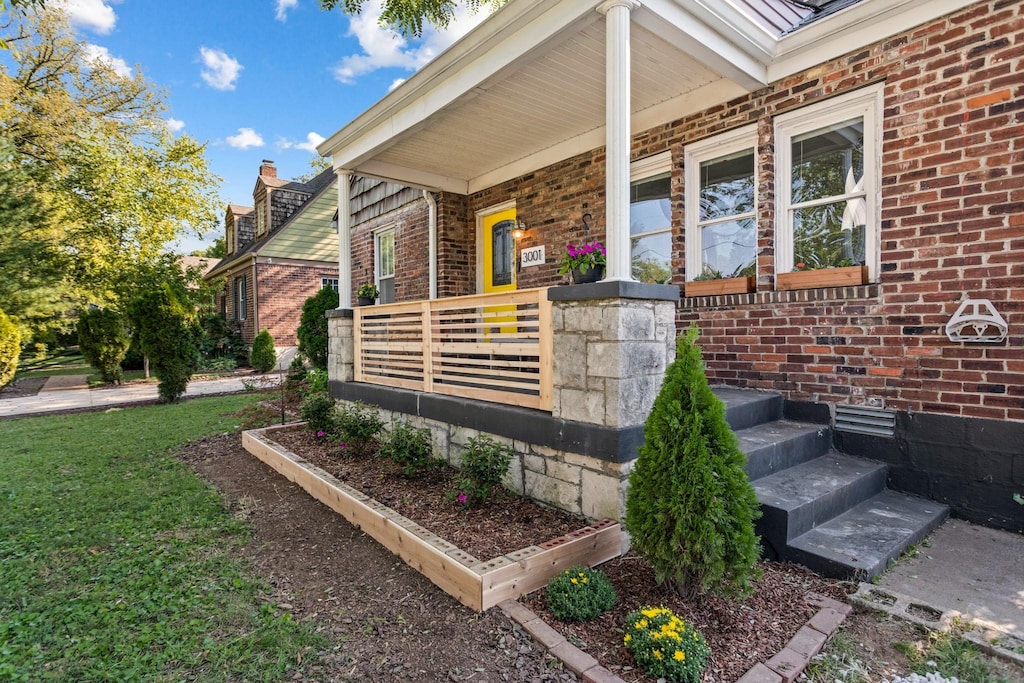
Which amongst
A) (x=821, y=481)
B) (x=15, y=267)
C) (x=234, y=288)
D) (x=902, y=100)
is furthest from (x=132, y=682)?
(x=234, y=288)

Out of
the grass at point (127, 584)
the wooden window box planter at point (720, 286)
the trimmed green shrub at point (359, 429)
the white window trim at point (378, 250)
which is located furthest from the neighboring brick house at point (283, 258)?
the wooden window box planter at point (720, 286)

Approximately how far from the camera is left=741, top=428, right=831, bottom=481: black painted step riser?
3.18 metres

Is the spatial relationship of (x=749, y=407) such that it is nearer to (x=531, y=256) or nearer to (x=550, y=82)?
(x=550, y=82)

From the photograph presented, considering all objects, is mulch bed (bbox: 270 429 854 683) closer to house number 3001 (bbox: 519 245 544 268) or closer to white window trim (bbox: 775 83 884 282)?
white window trim (bbox: 775 83 884 282)

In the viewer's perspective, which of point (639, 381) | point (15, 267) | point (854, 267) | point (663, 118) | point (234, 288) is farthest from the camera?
point (234, 288)

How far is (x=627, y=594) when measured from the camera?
2.49 meters

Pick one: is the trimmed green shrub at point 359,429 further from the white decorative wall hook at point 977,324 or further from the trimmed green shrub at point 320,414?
the white decorative wall hook at point 977,324

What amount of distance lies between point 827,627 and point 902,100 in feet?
11.4

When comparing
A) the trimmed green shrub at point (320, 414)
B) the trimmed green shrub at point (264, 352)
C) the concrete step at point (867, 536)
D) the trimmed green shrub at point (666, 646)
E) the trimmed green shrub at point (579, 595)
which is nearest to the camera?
the trimmed green shrub at point (666, 646)

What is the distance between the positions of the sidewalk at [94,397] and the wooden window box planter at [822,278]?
7333 millimetres

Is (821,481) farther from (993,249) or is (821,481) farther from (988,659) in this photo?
(993,249)

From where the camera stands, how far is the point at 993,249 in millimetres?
3113

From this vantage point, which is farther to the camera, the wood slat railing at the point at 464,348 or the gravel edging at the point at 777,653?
the wood slat railing at the point at 464,348

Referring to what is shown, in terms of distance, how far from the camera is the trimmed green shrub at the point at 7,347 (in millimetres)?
10211
